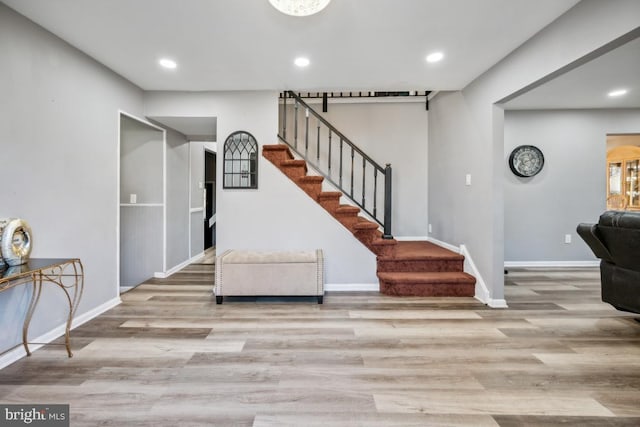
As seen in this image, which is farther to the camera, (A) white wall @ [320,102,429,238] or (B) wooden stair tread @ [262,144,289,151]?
(A) white wall @ [320,102,429,238]

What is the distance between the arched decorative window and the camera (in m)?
3.79

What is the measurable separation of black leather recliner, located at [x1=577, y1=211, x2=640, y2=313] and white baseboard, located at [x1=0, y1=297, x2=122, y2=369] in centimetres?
456

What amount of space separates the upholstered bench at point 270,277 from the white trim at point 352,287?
0.51 meters

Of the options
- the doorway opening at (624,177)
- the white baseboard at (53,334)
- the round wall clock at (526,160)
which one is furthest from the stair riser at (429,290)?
the doorway opening at (624,177)

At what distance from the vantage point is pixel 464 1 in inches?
82.1

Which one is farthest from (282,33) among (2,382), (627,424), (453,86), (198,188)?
(198,188)

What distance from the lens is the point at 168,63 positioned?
3031mm

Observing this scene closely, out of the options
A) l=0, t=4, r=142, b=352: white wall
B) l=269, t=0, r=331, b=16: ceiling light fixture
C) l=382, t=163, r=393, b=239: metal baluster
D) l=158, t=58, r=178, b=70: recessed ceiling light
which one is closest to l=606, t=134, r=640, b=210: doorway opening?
l=382, t=163, r=393, b=239: metal baluster

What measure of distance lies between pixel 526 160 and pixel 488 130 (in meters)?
2.33

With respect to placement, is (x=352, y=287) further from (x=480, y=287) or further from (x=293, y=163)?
(x=293, y=163)

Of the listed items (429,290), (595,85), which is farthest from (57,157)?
(595,85)

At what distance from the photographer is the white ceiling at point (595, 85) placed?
2938 mm

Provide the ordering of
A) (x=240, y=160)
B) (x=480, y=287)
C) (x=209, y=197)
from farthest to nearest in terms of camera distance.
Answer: (x=209, y=197) < (x=240, y=160) < (x=480, y=287)

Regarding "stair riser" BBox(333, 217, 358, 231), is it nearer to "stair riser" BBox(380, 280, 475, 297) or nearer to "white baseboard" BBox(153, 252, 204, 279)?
"stair riser" BBox(380, 280, 475, 297)
